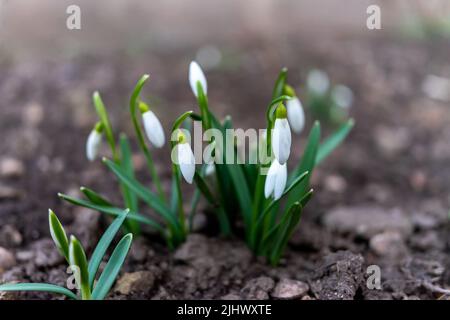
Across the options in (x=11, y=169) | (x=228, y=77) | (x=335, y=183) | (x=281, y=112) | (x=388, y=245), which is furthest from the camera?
(x=228, y=77)

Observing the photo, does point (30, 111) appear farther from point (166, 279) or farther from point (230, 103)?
point (166, 279)

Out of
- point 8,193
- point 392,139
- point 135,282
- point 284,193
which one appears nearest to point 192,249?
point 135,282

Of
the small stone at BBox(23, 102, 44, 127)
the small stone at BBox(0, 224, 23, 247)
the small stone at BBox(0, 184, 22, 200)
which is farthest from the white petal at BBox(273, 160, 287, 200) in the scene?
the small stone at BBox(23, 102, 44, 127)

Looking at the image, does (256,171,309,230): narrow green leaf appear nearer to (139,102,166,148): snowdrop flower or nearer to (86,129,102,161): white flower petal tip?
(139,102,166,148): snowdrop flower

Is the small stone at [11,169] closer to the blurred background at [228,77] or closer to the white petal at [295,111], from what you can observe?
the blurred background at [228,77]

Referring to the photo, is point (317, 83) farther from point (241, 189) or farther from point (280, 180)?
point (280, 180)
